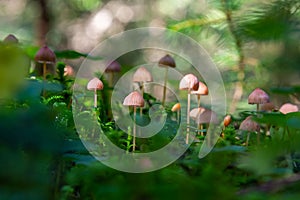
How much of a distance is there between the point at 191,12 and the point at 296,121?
128cm

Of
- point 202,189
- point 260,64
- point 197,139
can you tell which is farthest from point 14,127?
point 260,64

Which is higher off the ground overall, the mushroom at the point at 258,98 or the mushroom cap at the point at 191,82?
the mushroom cap at the point at 191,82

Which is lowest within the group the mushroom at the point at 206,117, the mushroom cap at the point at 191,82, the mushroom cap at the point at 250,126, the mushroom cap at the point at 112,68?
the mushroom cap at the point at 250,126

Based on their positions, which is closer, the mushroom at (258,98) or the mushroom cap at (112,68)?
the mushroom at (258,98)

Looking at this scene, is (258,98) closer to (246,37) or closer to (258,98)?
(258,98)

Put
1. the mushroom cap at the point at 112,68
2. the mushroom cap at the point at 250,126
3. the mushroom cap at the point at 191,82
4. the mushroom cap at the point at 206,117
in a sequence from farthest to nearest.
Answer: the mushroom cap at the point at 112,68, the mushroom cap at the point at 191,82, the mushroom cap at the point at 206,117, the mushroom cap at the point at 250,126

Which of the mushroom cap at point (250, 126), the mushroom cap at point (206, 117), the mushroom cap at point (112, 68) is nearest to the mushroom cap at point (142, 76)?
the mushroom cap at point (112, 68)

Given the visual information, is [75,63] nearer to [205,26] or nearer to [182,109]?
[205,26]

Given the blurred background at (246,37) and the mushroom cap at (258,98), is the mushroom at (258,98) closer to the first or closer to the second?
the mushroom cap at (258,98)

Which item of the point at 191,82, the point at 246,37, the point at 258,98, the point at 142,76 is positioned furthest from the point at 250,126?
the point at 246,37

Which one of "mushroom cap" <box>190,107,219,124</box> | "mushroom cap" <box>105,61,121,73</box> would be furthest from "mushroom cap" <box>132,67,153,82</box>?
"mushroom cap" <box>190,107,219,124</box>

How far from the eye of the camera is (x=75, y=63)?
564 centimetres

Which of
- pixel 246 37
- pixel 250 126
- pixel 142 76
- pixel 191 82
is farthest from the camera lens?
pixel 246 37

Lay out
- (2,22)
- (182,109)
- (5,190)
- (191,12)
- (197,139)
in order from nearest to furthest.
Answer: (5,190) < (197,139) < (182,109) < (191,12) < (2,22)
